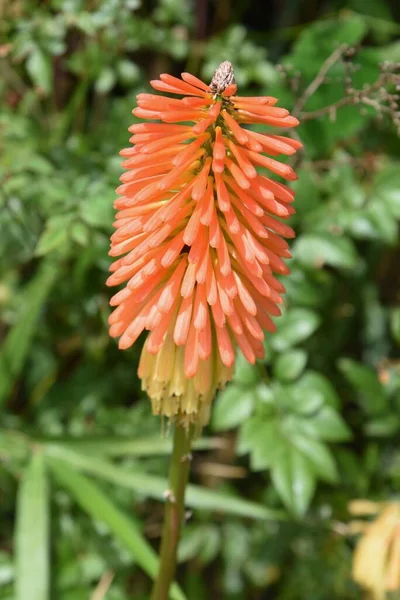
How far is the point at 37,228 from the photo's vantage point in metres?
2.44

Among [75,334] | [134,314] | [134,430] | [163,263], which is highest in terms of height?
[163,263]

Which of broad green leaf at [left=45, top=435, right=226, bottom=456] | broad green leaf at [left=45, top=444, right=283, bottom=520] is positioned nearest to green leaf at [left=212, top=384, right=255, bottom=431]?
broad green leaf at [left=45, top=444, right=283, bottom=520]

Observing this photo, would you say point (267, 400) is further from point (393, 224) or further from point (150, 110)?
point (150, 110)

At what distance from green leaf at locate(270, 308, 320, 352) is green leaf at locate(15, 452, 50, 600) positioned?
37.0 inches

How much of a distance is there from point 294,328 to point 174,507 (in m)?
0.93

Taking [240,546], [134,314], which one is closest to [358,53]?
[134,314]

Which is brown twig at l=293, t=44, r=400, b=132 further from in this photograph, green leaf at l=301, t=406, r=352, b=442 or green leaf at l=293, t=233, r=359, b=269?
green leaf at l=301, t=406, r=352, b=442

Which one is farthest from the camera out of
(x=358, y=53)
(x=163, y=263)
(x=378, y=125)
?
(x=378, y=125)

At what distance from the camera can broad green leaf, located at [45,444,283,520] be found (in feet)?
8.23

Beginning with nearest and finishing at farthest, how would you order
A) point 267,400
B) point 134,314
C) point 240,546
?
point 134,314
point 267,400
point 240,546

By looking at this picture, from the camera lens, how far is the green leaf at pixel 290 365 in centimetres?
235

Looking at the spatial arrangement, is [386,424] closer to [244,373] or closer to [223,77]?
[244,373]

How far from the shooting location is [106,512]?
238cm

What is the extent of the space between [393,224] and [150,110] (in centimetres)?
126
